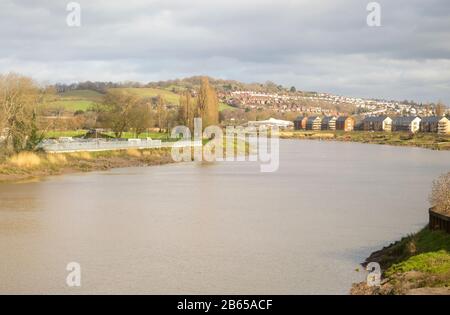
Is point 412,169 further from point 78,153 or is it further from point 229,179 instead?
point 78,153

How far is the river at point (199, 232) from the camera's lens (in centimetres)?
1541

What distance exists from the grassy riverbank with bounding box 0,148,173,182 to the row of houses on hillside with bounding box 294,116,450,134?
10430 cm

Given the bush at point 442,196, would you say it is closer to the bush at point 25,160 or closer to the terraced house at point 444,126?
the bush at point 25,160

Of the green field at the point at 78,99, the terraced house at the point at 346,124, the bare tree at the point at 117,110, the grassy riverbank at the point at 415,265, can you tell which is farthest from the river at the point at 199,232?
the terraced house at the point at 346,124

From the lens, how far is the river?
50.6ft

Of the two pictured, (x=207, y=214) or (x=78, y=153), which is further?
(x=78, y=153)

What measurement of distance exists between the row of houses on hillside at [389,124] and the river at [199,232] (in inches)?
4565

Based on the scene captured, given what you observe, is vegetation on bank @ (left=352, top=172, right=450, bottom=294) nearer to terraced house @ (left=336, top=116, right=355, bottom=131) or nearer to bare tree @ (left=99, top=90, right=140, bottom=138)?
bare tree @ (left=99, top=90, right=140, bottom=138)

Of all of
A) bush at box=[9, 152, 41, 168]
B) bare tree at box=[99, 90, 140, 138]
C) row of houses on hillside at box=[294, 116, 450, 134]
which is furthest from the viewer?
row of houses on hillside at box=[294, 116, 450, 134]

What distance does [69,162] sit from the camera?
160 ft

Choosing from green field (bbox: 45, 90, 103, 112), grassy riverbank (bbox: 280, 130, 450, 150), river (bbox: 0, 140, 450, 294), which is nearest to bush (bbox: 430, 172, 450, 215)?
river (bbox: 0, 140, 450, 294)
